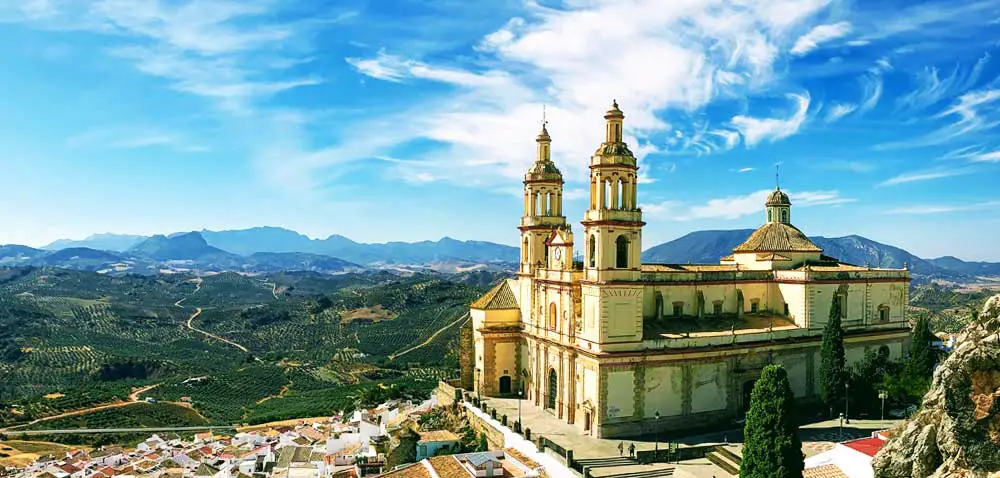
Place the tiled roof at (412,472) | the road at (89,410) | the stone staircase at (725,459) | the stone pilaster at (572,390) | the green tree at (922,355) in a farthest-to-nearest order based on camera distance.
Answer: the road at (89,410) → the green tree at (922,355) → the stone pilaster at (572,390) → the tiled roof at (412,472) → the stone staircase at (725,459)

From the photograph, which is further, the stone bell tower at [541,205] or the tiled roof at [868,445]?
the stone bell tower at [541,205]

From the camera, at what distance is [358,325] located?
426 feet

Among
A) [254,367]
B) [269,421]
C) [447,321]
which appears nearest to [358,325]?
[447,321]

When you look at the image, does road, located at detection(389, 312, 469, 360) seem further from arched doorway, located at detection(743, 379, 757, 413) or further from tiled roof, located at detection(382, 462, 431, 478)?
tiled roof, located at detection(382, 462, 431, 478)

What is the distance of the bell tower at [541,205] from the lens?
42031 mm

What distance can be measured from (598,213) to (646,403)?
30.4 ft

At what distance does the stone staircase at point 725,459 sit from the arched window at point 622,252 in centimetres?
917

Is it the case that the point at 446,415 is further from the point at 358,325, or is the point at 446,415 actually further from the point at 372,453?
the point at 358,325

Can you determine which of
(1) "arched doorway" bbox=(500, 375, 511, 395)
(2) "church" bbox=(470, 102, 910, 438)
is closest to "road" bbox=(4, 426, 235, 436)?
(1) "arched doorway" bbox=(500, 375, 511, 395)

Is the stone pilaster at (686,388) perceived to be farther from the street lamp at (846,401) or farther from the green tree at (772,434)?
the green tree at (772,434)

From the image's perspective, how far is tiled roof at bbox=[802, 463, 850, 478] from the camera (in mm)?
24516

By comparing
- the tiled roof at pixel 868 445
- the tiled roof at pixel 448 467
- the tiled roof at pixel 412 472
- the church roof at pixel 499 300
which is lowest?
the tiled roof at pixel 412 472

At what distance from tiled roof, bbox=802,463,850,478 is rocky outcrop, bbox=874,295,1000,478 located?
8.60 meters

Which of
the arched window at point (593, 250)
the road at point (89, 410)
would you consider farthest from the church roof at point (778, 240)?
the road at point (89, 410)
